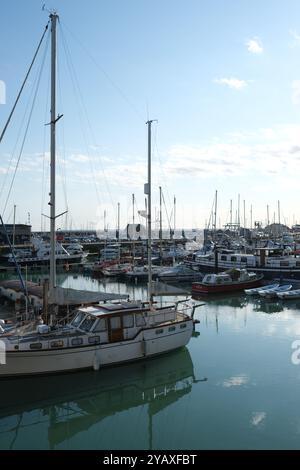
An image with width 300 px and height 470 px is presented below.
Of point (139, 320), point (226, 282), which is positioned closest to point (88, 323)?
point (139, 320)

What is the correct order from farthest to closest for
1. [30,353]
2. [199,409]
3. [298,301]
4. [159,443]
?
[298,301] < [30,353] < [199,409] < [159,443]

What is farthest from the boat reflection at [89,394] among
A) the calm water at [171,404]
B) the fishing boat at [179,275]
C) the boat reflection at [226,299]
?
the fishing boat at [179,275]

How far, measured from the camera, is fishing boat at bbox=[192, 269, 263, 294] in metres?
40.1

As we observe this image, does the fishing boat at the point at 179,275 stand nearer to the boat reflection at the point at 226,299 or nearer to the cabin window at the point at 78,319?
the boat reflection at the point at 226,299

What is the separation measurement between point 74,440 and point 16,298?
71.8 ft

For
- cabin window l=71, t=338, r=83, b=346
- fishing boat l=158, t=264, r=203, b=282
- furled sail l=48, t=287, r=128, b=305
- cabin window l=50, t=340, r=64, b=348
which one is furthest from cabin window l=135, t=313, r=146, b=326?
fishing boat l=158, t=264, r=203, b=282

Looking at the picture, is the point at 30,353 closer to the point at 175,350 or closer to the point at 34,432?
the point at 34,432

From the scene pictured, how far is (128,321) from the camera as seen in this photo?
18609 mm

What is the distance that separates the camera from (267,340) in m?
23.6

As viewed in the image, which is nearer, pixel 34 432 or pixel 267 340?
pixel 34 432

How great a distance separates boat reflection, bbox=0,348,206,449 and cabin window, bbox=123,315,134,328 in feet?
6.46

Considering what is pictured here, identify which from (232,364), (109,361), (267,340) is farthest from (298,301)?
(109,361)

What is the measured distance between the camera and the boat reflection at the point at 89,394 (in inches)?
555

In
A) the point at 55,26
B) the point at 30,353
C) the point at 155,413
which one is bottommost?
the point at 155,413
